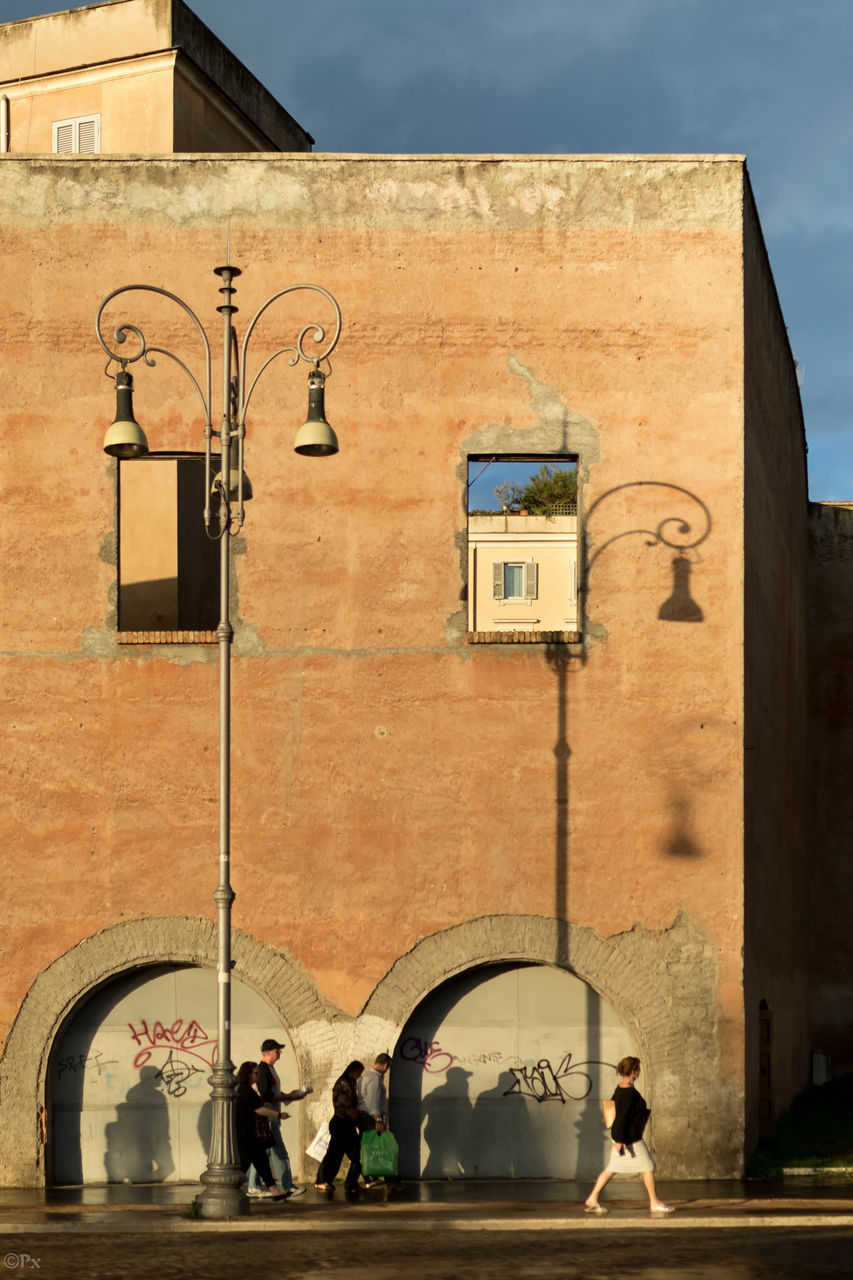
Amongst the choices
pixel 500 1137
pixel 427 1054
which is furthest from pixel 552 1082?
pixel 427 1054

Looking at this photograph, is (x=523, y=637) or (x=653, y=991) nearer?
(x=653, y=991)

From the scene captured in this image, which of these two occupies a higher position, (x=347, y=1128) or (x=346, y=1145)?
(x=347, y=1128)

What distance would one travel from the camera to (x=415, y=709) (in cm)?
1761

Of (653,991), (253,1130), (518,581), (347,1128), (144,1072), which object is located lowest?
(347,1128)

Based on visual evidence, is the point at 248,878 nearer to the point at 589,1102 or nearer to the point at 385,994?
the point at 385,994

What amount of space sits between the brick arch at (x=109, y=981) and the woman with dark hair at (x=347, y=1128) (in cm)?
109

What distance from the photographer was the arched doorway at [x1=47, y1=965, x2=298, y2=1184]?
17297 millimetres

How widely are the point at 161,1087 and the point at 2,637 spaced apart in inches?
193

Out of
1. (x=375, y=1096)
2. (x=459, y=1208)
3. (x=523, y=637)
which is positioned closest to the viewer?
(x=459, y=1208)

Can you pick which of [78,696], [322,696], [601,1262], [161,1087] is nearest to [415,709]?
[322,696]

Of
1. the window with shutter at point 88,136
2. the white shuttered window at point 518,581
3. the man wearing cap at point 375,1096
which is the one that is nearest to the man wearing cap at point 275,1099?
the man wearing cap at point 375,1096

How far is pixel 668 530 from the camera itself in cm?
1780

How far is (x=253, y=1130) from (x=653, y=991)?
439cm

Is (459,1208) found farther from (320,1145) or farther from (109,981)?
(109,981)
